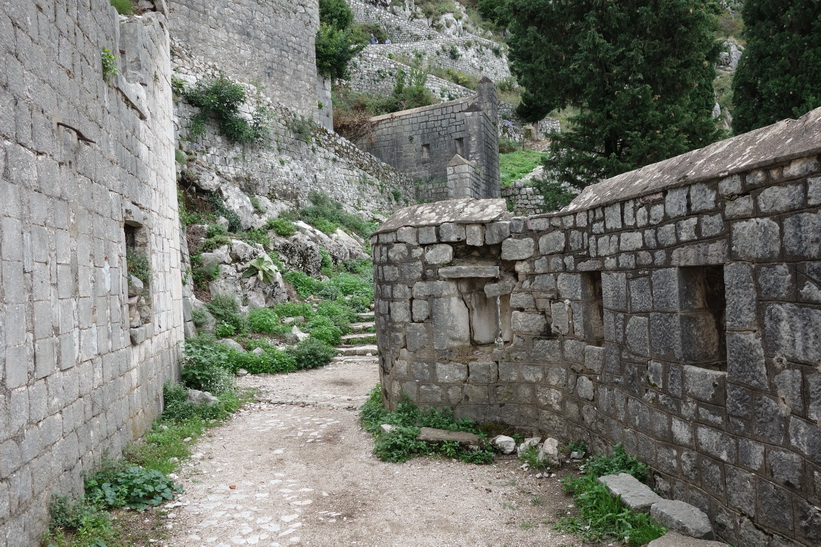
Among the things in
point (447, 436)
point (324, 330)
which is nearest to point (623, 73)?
point (324, 330)

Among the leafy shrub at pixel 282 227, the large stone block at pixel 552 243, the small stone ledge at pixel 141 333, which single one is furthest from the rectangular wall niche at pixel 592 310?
the leafy shrub at pixel 282 227

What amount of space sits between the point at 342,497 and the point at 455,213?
2957 millimetres

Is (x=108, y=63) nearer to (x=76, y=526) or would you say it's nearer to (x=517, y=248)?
(x=76, y=526)

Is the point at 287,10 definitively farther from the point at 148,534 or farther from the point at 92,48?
the point at 148,534

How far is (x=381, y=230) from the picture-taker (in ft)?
21.1

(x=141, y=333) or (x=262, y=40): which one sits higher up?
(x=262, y=40)

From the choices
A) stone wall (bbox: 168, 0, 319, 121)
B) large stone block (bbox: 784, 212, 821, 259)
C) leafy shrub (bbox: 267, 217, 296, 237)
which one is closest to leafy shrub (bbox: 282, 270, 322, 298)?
leafy shrub (bbox: 267, 217, 296, 237)

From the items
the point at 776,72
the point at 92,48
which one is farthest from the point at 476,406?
the point at 776,72

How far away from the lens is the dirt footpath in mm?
3906

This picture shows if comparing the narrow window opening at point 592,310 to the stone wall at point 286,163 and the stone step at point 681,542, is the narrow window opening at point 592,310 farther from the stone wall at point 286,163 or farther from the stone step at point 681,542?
the stone wall at point 286,163

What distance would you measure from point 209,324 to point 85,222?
5807mm

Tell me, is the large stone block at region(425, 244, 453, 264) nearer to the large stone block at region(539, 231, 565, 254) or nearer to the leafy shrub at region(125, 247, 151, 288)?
the large stone block at region(539, 231, 565, 254)

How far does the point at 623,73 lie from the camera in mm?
10578

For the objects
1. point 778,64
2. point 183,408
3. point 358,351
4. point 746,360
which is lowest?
point 183,408
